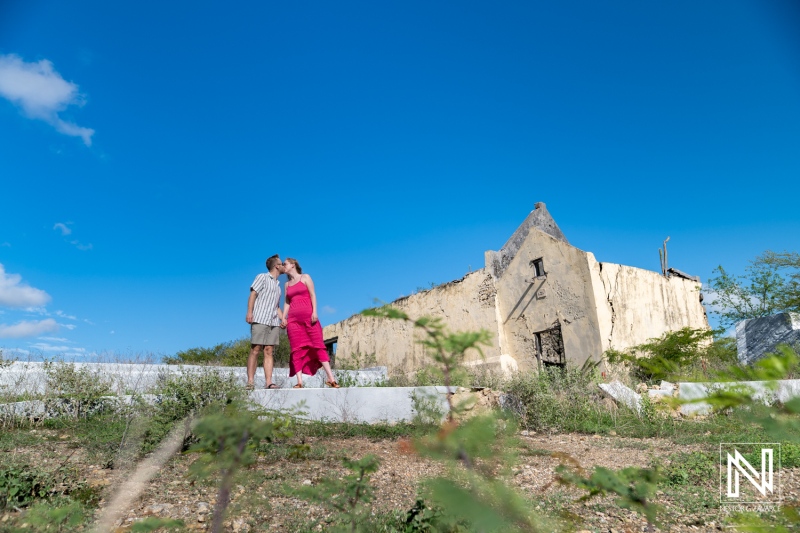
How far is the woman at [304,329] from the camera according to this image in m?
7.61

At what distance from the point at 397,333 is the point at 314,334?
8.89 m

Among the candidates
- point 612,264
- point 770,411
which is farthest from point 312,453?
point 612,264

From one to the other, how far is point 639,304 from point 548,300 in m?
2.18

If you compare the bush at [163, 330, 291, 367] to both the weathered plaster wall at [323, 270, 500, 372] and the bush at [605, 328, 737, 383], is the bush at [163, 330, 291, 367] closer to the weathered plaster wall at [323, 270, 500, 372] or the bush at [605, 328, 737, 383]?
the weathered plaster wall at [323, 270, 500, 372]

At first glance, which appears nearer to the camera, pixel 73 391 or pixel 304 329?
pixel 73 391

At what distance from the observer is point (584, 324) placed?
38.9ft

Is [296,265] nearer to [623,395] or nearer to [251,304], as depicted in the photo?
[251,304]

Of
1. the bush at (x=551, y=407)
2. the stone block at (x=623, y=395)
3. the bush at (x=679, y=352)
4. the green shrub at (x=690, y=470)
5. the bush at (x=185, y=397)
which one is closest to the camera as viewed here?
the green shrub at (x=690, y=470)

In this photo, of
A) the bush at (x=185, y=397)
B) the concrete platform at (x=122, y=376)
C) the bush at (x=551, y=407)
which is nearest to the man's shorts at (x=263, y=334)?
the concrete platform at (x=122, y=376)

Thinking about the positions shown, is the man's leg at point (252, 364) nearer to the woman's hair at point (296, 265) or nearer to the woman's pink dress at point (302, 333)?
the woman's pink dress at point (302, 333)

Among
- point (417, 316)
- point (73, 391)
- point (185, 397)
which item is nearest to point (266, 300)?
point (185, 397)

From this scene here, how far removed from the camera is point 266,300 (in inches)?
299

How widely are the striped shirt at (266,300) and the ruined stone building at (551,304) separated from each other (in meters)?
4.32

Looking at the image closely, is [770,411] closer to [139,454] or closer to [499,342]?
[139,454]
